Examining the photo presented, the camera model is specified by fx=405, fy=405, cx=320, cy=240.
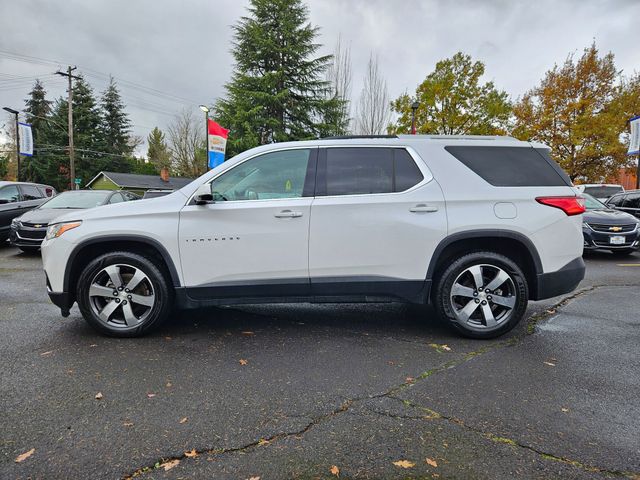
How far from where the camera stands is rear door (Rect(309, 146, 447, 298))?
3.71m

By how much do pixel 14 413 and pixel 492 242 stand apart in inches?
157

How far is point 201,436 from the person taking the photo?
2.33 meters

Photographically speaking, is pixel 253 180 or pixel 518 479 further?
pixel 253 180

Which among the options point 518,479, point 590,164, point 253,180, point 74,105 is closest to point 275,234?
point 253,180

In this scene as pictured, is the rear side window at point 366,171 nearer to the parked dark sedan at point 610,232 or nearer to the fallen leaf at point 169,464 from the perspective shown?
the fallen leaf at point 169,464

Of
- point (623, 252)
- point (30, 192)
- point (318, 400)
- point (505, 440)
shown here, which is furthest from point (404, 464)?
A: point (30, 192)

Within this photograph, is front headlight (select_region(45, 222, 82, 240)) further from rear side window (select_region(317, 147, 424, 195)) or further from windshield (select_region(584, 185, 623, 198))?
windshield (select_region(584, 185, 623, 198))

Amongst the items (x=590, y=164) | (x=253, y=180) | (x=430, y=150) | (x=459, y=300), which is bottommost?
(x=459, y=300)

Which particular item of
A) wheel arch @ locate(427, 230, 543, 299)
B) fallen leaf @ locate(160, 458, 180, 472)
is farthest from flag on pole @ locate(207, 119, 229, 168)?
fallen leaf @ locate(160, 458, 180, 472)

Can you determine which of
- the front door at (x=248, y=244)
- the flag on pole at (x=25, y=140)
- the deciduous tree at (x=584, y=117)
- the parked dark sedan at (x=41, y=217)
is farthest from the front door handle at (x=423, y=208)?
the flag on pole at (x=25, y=140)

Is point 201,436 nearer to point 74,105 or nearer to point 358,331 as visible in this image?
point 358,331

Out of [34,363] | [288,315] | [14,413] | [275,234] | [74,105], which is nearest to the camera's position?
[14,413]

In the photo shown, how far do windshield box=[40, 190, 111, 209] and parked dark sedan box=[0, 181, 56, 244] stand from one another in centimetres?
133

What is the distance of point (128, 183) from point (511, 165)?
4588cm
